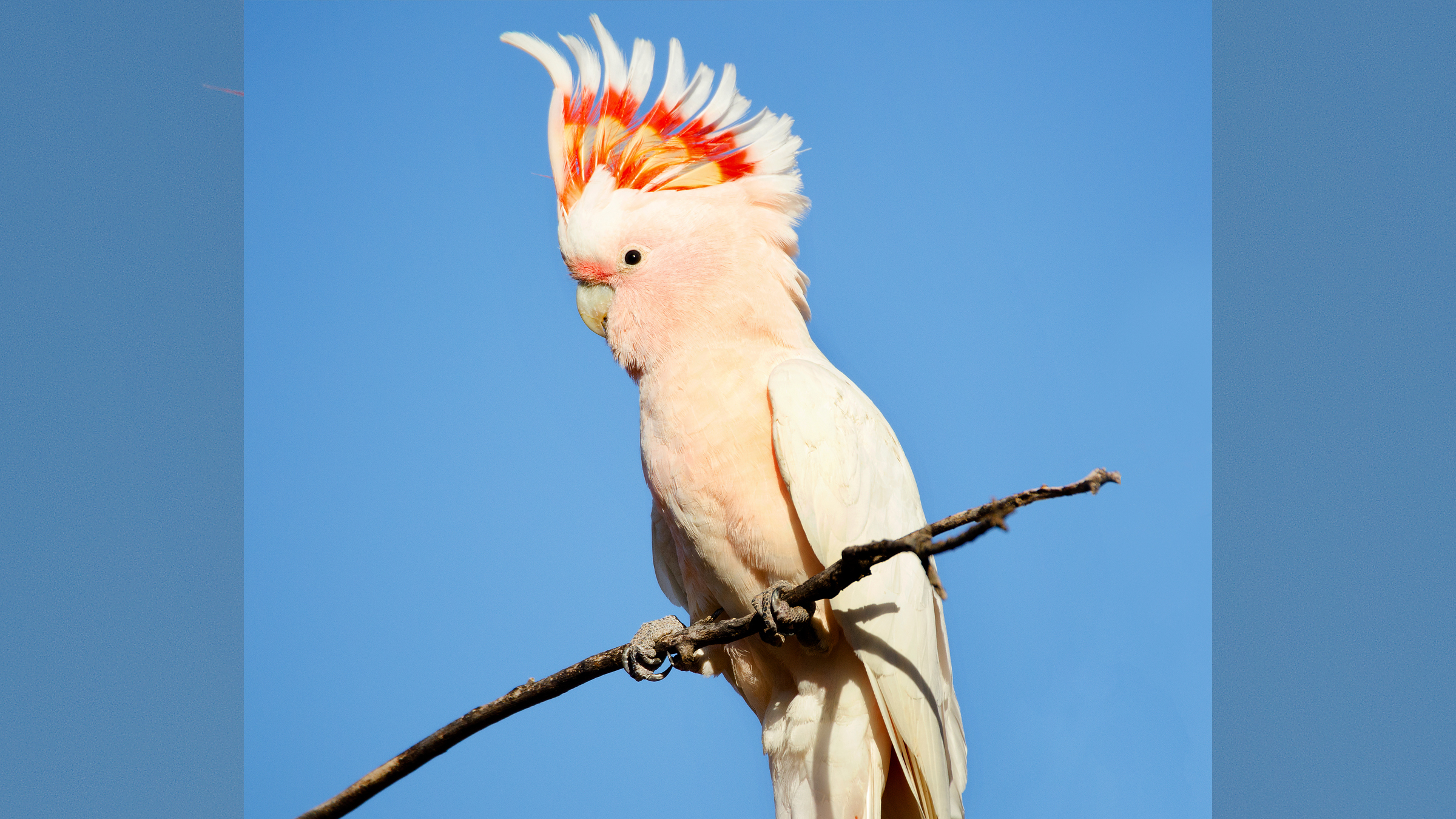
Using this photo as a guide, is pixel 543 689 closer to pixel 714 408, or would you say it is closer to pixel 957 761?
pixel 714 408

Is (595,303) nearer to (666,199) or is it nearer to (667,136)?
(666,199)

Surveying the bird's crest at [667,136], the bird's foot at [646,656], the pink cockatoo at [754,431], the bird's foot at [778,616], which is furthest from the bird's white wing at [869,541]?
the bird's crest at [667,136]

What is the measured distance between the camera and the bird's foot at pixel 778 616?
1607 millimetres

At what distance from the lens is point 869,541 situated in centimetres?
179

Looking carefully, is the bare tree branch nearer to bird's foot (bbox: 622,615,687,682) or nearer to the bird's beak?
bird's foot (bbox: 622,615,687,682)

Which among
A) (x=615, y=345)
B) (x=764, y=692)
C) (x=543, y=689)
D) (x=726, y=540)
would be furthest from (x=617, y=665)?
(x=615, y=345)

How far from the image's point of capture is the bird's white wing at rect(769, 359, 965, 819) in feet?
5.85

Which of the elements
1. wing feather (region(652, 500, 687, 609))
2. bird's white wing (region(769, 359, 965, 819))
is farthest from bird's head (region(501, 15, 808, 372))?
wing feather (region(652, 500, 687, 609))

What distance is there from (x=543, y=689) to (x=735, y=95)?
1.19 meters

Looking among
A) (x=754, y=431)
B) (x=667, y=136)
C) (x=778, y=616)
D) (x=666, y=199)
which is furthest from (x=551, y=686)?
(x=667, y=136)

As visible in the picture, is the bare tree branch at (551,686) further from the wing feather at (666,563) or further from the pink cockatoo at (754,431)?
the wing feather at (666,563)

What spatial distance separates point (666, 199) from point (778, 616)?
831mm

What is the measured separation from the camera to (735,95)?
2072mm

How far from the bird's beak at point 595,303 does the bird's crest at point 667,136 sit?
0.18 meters
